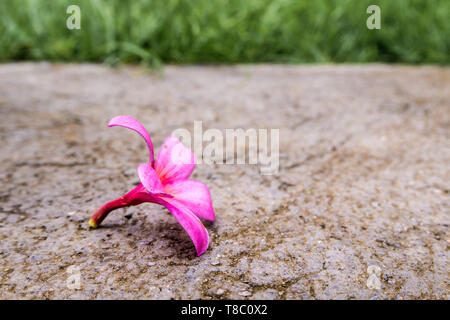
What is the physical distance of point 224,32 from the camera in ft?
9.89

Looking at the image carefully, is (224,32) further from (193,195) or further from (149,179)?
(149,179)

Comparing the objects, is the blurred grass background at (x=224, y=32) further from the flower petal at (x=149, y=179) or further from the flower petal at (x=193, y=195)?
the flower petal at (x=149, y=179)

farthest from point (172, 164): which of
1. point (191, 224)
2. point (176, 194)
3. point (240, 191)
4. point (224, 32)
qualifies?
point (224, 32)

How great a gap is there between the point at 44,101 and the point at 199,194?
1384 mm

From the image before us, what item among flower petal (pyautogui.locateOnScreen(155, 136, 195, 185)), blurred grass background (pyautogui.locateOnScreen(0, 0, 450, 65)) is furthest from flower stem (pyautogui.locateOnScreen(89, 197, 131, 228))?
blurred grass background (pyautogui.locateOnScreen(0, 0, 450, 65))

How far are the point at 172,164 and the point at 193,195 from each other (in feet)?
0.31

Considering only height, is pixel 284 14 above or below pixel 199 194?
above

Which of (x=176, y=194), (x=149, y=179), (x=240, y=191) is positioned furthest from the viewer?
(x=240, y=191)

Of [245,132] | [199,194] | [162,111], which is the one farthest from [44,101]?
[199,194]

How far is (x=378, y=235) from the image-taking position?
1.30 metres

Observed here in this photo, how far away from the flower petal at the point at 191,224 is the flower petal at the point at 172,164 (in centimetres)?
9

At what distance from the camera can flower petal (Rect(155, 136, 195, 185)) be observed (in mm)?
1218
